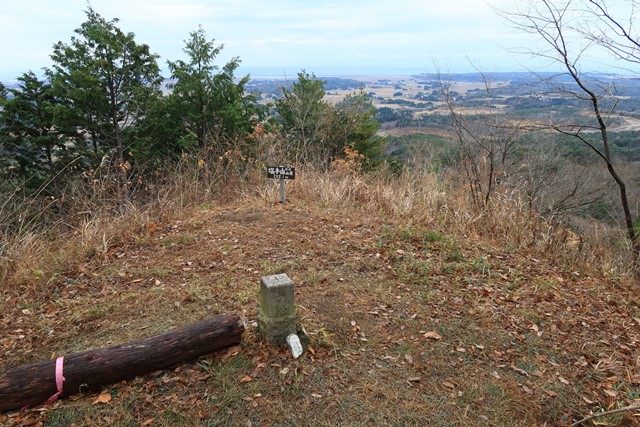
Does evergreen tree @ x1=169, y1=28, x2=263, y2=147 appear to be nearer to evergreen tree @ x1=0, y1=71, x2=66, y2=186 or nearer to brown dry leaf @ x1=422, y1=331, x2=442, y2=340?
evergreen tree @ x1=0, y1=71, x2=66, y2=186

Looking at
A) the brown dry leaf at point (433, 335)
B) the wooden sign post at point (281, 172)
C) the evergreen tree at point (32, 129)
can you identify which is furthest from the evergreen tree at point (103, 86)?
the brown dry leaf at point (433, 335)

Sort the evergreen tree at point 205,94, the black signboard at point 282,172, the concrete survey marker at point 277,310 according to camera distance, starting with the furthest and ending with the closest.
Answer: the evergreen tree at point 205,94, the black signboard at point 282,172, the concrete survey marker at point 277,310

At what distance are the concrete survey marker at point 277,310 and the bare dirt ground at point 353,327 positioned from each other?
0.36 feet

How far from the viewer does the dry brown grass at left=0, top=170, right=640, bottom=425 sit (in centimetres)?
205

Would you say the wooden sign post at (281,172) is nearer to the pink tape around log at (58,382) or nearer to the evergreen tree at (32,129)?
the pink tape around log at (58,382)

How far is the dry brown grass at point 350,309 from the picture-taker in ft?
6.73

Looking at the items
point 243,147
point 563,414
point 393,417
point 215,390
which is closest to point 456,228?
point 563,414

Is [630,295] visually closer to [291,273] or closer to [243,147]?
[291,273]

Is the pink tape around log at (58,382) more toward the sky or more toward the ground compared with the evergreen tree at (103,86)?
more toward the ground

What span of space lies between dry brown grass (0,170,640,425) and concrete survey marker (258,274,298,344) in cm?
9

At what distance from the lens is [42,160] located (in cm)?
1383

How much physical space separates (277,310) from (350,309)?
72 centimetres

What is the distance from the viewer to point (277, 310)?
2277 mm

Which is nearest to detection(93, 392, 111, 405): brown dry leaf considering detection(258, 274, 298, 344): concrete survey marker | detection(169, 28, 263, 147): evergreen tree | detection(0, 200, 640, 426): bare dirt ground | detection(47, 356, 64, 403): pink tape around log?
detection(0, 200, 640, 426): bare dirt ground
